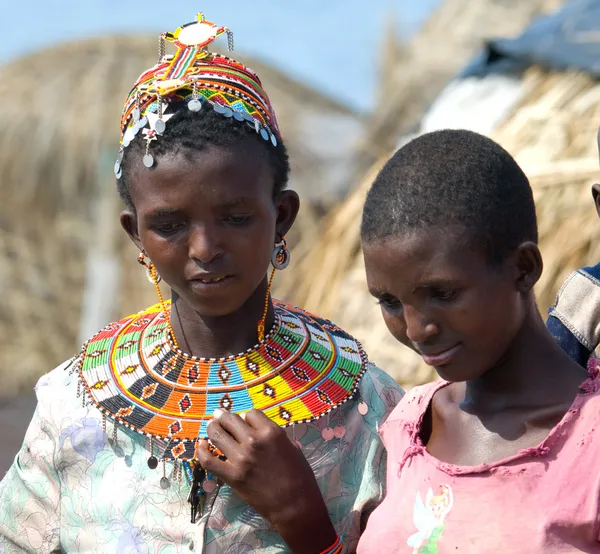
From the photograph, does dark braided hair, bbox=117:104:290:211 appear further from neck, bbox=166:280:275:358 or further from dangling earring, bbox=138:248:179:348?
neck, bbox=166:280:275:358

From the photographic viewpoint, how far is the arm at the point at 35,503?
2.46 meters

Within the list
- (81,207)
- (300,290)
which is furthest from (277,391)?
(81,207)

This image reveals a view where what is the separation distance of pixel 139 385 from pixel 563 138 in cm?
292

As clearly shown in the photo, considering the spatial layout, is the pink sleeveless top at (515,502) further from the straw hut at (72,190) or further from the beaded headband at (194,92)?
the straw hut at (72,190)

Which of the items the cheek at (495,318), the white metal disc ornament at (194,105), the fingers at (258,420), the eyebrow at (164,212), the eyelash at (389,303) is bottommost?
the fingers at (258,420)

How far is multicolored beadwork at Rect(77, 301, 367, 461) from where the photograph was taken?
2375mm

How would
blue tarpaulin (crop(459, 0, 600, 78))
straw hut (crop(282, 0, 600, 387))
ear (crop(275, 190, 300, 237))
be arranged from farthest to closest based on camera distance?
blue tarpaulin (crop(459, 0, 600, 78)) < straw hut (crop(282, 0, 600, 387)) < ear (crop(275, 190, 300, 237))

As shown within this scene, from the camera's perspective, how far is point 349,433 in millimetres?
2404

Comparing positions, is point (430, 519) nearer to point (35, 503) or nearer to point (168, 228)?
point (168, 228)

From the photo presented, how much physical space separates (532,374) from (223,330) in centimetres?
80

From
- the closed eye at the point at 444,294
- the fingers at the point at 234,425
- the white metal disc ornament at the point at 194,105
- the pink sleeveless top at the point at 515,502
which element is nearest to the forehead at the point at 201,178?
the white metal disc ornament at the point at 194,105

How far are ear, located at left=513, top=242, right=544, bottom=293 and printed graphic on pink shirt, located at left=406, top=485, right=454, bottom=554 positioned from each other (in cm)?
40

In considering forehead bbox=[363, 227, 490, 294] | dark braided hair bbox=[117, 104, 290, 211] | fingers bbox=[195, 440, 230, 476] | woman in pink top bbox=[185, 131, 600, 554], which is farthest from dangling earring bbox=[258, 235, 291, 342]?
forehead bbox=[363, 227, 490, 294]

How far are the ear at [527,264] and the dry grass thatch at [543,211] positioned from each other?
2460 millimetres
